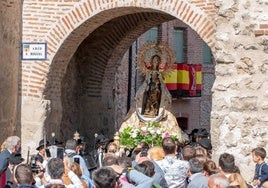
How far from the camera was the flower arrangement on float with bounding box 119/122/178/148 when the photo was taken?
46.7 ft

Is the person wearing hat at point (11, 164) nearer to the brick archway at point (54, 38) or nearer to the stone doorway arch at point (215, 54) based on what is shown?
the stone doorway arch at point (215, 54)

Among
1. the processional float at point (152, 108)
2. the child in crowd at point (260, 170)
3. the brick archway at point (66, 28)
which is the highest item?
the brick archway at point (66, 28)

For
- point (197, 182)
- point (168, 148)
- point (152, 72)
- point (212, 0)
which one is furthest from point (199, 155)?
point (152, 72)

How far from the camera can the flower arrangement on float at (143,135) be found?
14.2 meters

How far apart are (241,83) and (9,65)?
4.84 meters

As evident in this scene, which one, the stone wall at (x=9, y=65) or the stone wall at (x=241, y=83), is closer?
the stone wall at (x=241, y=83)

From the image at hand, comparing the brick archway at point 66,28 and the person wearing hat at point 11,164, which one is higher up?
the brick archway at point 66,28

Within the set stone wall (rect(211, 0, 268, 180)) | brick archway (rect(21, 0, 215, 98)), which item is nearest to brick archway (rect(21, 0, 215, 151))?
brick archway (rect(21, 0, 215, 98))

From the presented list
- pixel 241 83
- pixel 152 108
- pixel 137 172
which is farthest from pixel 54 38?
pixel 137 172

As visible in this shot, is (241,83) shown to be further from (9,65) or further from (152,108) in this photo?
(152,108)

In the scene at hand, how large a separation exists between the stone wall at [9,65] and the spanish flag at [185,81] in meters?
10.5

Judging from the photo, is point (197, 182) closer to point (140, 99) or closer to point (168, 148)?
point (168, 148)

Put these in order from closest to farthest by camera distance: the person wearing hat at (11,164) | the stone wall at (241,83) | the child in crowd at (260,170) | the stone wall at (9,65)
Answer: the child in crowd at (260,170) < the person wearing hat at (11,164) < the stone wall at (241,83) < the stone wall at (9,65)

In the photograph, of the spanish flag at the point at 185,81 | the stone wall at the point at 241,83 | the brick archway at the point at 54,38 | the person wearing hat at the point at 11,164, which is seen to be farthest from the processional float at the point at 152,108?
the spanish flag at the point at 185,81
